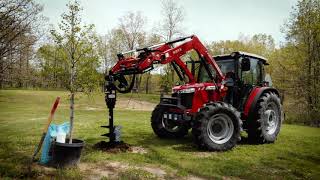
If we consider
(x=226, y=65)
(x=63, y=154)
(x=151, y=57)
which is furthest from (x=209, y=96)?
(x=63, y=154)

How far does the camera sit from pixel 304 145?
36.1 ft

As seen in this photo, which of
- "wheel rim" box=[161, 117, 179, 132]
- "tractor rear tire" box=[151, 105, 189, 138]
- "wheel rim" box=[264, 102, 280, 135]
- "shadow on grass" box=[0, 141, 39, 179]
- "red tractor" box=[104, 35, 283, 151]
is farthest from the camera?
"wheel rim" box=[264, 102, 280, 135]

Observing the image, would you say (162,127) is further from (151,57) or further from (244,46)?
(244,46)

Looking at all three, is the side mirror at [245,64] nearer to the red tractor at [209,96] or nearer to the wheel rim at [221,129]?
the red tractor at [209,96]

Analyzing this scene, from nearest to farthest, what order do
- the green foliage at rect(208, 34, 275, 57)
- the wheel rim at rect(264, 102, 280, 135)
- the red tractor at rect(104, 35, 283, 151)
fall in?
the red tractor at rect(104, 35, 283, 151)
the wheel rim at rect(264, 102, 280, 135)
the green foliage at rect(208, 34, 275, 57)

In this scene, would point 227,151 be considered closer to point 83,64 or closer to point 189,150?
point 189,150

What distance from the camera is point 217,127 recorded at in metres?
9.60

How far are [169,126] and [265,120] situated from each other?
3054 mm

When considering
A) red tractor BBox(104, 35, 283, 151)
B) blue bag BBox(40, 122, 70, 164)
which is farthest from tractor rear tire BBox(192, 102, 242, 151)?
blue bag BBox(40, 122, 70, 164)

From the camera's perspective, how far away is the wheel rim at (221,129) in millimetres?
9398

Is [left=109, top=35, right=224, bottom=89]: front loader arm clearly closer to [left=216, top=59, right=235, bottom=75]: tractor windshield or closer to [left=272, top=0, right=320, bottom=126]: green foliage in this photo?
[left=216, top=59, right=235, bottom=75]: tractor windshield

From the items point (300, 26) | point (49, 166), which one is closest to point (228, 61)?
point (49, 166)

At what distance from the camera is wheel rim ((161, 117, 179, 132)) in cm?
1113

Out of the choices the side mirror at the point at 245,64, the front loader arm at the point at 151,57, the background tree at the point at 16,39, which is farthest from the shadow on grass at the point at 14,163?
the background tree at the point at 16,39
